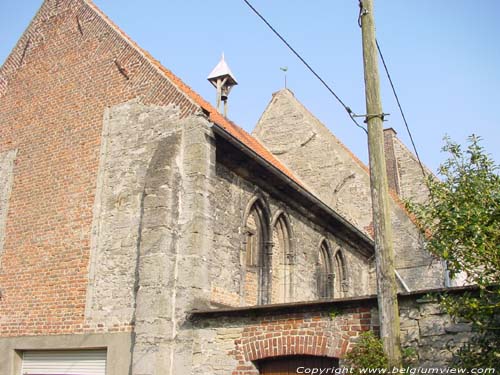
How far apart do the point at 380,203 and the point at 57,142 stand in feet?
25.4

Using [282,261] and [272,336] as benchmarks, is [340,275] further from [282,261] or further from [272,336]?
[272,336]

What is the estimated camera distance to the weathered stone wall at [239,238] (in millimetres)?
10016

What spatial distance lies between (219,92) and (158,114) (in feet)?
23.3

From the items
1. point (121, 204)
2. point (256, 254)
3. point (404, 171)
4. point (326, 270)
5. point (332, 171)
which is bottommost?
point (256, 254)

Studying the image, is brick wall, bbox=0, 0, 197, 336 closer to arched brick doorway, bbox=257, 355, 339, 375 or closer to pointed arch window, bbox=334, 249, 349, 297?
arched brick doorway, bbox=257, 355, 339, 375

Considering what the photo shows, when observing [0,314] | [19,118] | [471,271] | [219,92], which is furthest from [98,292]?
[219,92]

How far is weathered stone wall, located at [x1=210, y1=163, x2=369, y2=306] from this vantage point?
10016 mm

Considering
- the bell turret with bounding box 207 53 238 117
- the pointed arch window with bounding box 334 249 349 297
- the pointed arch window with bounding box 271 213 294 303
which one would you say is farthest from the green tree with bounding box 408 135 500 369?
the bell turret with bounding box 207 53 238 117

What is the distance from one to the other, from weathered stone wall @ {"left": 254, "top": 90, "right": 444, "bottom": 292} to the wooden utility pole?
1042 centimetres

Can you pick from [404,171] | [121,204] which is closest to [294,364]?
[121,204]

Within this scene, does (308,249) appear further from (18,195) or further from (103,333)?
(18,195)

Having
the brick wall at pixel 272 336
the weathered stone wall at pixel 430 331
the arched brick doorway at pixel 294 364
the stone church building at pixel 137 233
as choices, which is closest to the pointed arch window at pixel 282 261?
the stone church building at pixel 137 233

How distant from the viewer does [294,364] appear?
8.02 metres

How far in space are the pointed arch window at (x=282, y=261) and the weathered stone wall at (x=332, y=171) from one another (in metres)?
5.35
